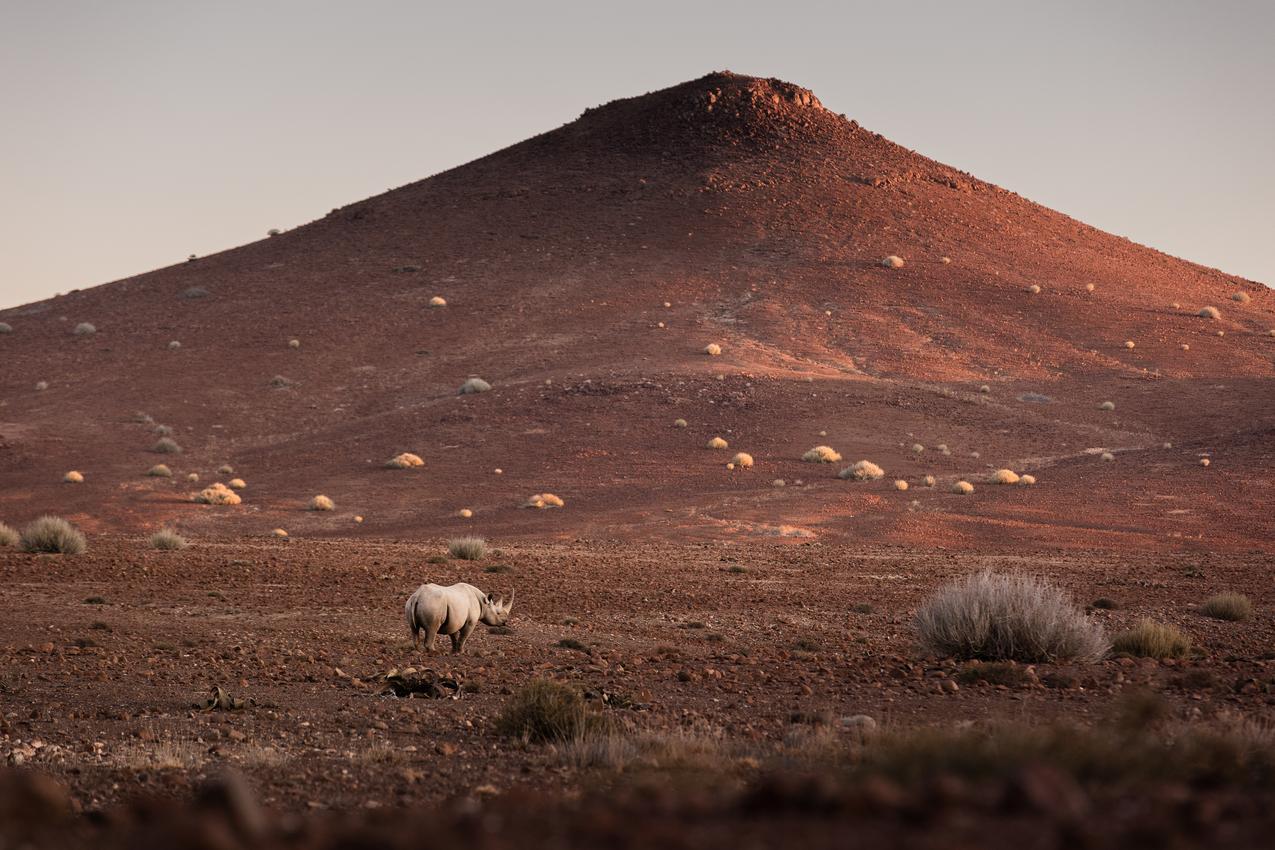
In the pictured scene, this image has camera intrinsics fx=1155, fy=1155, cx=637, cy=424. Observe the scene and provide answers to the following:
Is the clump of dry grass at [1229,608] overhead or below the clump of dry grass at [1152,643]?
below

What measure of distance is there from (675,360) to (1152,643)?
36.2 meters

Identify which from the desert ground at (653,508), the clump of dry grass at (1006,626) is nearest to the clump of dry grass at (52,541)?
the desert ground at (653,508)

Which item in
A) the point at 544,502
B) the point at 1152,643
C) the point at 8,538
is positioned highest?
the point at 8,538

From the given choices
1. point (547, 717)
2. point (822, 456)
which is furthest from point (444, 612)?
point (822, 456)

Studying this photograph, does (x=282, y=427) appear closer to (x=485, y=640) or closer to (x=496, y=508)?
(x=496, y=508)

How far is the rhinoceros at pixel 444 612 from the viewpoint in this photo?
13.0 metres

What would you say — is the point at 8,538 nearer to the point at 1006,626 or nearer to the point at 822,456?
the point at 1006,626

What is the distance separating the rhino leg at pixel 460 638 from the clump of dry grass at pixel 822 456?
1012 inches

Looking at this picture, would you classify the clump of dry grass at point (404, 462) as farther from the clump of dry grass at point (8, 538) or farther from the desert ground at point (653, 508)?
the clump of dry grass at point (8, 538)

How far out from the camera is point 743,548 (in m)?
27.3

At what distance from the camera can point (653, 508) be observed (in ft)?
108

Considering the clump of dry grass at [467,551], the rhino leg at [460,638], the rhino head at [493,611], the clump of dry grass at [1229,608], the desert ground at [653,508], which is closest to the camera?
the desert ground at [653,508]

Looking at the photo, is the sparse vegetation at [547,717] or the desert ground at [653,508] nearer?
the desert ground at [653,508]

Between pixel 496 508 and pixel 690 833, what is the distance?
102 ft
